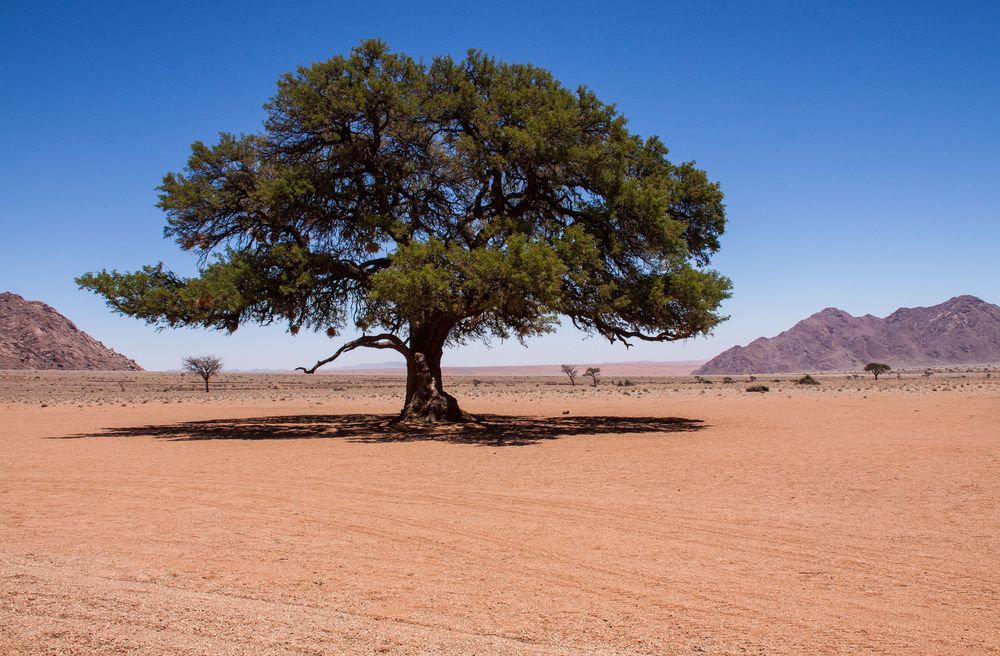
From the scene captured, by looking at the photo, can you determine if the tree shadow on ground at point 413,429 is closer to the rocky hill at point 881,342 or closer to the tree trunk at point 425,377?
the tree trunk at point 425,377

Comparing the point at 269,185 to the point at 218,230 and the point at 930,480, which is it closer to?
the point at 218,230

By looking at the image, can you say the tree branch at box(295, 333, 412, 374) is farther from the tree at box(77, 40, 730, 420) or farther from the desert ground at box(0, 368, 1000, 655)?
the desert ground at box(0, 368, 1000, 655)

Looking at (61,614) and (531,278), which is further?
(531,278)

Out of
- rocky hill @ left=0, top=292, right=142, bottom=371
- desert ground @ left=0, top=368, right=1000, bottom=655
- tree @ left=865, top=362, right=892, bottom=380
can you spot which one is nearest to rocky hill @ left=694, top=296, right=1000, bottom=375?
tree @ left=865, top=362, right=892, bottom=380

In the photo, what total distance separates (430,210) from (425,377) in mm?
5864

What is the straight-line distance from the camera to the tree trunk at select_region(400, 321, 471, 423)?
2403cm

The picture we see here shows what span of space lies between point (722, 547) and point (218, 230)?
2041 cm

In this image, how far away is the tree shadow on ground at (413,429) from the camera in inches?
804

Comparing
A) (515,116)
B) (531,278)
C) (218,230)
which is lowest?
(531,278)

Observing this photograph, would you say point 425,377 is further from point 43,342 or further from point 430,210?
Answer: point 43,342

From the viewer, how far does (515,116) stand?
2127 centimetres

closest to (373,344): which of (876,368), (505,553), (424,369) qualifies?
(424,369)

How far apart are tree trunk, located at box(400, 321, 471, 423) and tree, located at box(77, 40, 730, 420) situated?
0.05 m

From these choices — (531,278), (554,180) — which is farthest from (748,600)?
(554,180)
